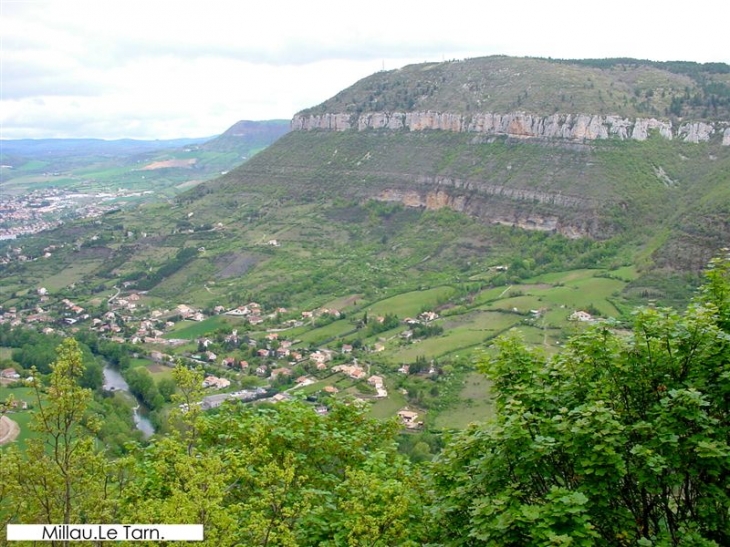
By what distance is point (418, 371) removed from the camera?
157 feet

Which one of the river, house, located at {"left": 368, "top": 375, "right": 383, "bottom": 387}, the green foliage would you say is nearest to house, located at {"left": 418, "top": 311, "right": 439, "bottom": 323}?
house, located at {"left": 368, "top": 375, "right": 383, "bottom": 387}

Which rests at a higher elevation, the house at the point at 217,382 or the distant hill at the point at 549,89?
the distant hill at the point at 549,89

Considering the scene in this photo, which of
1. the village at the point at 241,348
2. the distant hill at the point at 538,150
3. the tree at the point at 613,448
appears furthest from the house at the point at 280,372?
the tree at the point at 613,448

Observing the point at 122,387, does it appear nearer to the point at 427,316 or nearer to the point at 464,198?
the point at 427,316

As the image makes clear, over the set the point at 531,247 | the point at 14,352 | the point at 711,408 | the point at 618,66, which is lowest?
the point at 14,352

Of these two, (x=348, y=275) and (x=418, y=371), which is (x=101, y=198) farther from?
(x=418, y=371)

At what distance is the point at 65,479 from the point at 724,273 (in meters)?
9.82

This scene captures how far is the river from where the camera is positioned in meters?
43.4

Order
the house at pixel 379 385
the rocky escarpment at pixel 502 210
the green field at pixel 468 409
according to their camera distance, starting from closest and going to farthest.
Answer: the green field at pixel 468 409, the house at pixel 379 385, the rocky escarpment at pixel 502 210

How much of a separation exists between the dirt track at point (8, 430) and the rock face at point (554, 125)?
71296mm

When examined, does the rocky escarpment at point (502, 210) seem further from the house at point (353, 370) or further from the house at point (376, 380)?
the house at point (376, 380)

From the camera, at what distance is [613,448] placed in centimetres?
801

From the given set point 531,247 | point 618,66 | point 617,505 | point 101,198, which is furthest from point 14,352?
point 101,198

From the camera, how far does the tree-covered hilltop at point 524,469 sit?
7781mm
